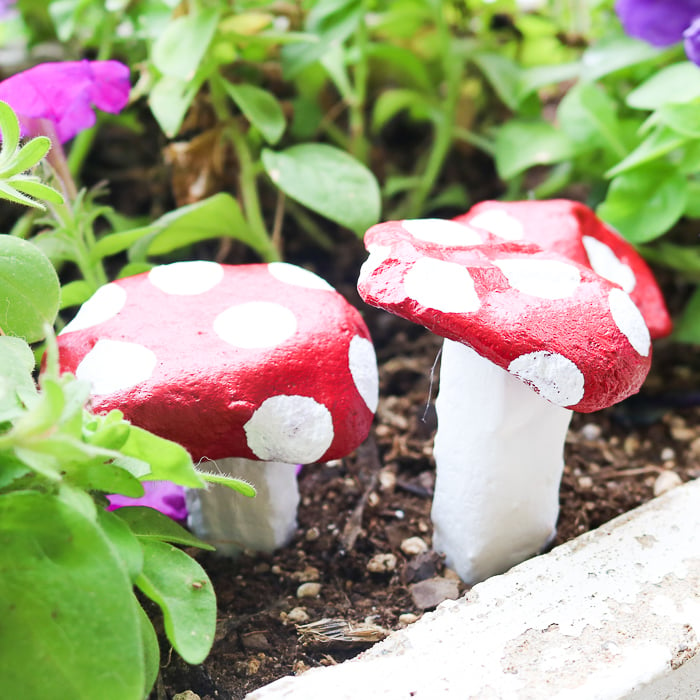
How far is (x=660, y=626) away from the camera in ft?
2.10

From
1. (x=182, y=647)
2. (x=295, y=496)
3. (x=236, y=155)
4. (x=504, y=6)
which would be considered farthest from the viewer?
(x=504, y=6)

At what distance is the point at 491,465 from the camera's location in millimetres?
741

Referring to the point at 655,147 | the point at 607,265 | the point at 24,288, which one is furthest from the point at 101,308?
the point at 655,147

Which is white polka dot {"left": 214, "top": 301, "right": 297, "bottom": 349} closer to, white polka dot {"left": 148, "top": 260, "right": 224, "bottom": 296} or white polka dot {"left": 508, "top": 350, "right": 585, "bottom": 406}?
white polka dot {"left": 148, "top": 260, "right": 224, "bottom": 296}

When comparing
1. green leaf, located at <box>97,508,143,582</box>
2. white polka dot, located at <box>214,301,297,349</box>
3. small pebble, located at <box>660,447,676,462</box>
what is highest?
white polka dot, located at <box>214,301,297,349</box>

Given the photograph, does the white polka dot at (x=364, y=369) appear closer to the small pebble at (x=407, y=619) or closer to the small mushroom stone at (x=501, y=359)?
the small mushroom stone at (x=501, y=359)

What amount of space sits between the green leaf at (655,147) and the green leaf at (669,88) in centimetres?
3

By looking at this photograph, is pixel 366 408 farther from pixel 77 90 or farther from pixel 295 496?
pixel 77 90

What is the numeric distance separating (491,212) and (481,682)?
47 centimetres

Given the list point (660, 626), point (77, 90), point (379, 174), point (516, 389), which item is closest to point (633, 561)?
point (660, 626)

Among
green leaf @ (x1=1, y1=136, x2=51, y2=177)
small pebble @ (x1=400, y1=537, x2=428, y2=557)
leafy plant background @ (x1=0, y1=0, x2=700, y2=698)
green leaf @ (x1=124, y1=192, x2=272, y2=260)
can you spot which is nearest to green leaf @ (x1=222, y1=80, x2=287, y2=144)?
leafy plant background @ (x1=0, y1=0, x2=700, y2=698)

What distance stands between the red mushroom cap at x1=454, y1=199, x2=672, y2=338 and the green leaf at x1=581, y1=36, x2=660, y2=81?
381 millimetres

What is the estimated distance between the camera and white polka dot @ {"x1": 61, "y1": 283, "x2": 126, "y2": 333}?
0.71 m

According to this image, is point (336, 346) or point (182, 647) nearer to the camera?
point (182, 647)
